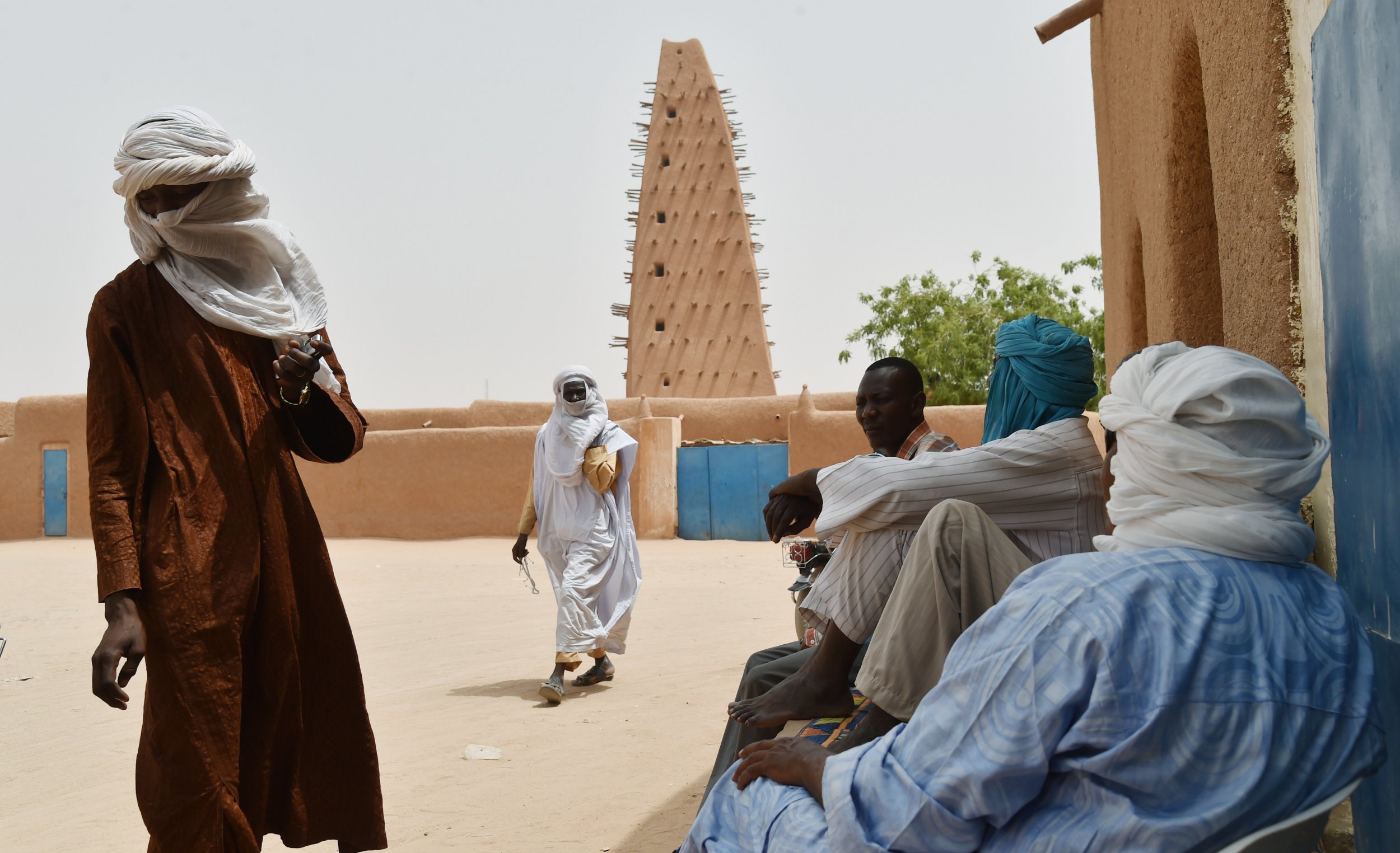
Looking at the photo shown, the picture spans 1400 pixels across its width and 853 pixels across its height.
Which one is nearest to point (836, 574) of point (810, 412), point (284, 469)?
point (284, 469)

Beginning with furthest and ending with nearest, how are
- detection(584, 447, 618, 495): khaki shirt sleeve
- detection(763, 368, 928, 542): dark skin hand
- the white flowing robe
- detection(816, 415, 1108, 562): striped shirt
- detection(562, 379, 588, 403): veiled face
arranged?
detection(562, 379, 588, 403): veiled face → detection(584, 447, 618, 495): khaki shirt sleeve → the white flowing robe → detection(763, 368, 928, 542): dark skin hand → detection(816, 415, 1108, 562): striped shirt

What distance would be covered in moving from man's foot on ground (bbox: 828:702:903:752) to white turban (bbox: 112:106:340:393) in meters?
1.46

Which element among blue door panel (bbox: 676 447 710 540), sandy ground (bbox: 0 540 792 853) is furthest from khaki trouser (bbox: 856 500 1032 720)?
blue door panel (bbox: 676 447 710 540)

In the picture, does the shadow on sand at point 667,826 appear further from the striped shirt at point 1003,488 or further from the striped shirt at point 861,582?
the striped shirt at point 1003,488

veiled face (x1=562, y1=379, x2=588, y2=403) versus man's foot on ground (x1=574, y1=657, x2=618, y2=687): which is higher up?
veiled face (x1=562, y1=379, x2=588, y2=403)

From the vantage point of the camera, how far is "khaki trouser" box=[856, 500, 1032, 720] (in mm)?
2211

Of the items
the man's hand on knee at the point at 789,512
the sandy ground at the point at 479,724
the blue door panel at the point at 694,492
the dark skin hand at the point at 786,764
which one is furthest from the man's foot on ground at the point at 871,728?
the blue door panel at the point at 694,492

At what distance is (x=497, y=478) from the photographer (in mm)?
19234

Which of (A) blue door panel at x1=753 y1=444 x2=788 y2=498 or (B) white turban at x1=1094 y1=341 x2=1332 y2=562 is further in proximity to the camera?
(A) blue door panel at x1=753 y1=444 x2=788 y2=498

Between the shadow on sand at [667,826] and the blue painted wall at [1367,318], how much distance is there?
207 cm

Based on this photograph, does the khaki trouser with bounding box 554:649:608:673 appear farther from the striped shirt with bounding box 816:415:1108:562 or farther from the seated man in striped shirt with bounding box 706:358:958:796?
the striped shirt with bounding box 816:415:1108:562

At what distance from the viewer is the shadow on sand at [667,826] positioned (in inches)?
141

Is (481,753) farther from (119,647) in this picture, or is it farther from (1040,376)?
(1040,376)

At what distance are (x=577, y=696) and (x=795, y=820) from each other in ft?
14.7
